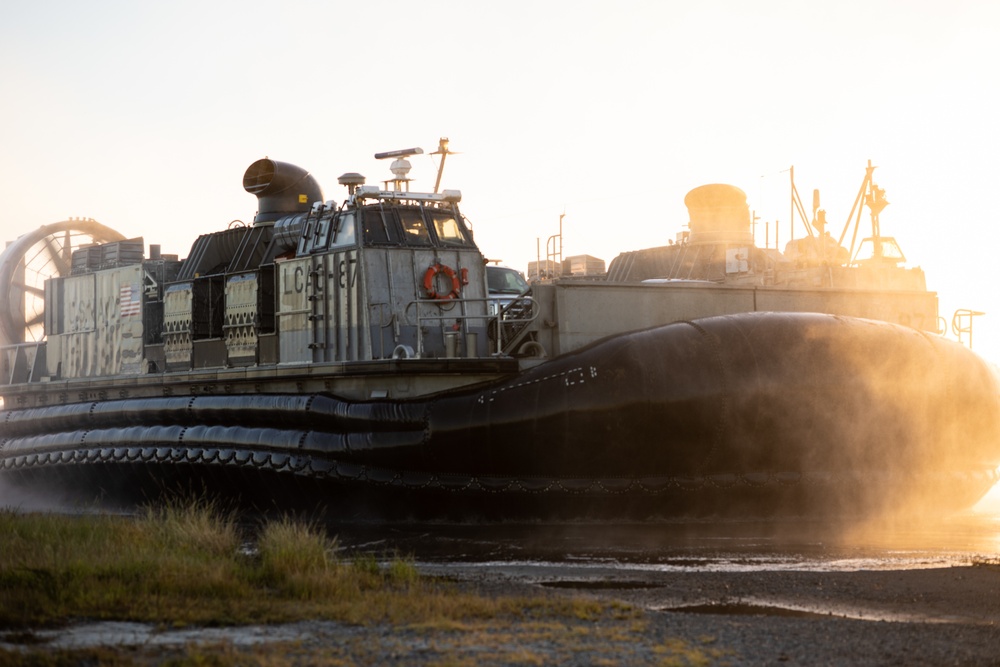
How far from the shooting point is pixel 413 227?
15.4m

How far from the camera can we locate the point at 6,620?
7176 millimetres

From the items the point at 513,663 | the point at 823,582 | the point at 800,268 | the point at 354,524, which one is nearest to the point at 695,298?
the point at 354,524

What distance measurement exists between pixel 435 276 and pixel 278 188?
12.0 ft

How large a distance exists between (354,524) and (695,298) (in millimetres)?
4672

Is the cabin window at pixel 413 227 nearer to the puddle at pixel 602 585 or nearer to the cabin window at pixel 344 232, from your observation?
the cabin window at pixel 344 232

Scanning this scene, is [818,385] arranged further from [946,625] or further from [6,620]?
[6,620]

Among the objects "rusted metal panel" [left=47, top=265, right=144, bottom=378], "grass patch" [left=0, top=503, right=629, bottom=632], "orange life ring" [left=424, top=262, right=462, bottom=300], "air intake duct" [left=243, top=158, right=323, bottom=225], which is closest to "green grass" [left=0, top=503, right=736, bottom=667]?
"grass patch" [left=0, top=503, right=629, bottom=632]

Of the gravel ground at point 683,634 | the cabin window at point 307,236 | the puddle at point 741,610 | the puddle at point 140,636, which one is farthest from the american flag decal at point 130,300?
the puddle at point 741,610

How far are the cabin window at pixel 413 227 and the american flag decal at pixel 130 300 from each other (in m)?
5.38

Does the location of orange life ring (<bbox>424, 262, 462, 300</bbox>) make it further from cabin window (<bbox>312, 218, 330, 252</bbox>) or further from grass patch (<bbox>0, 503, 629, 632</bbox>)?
grass patch (<bbox>0, 503, 629, 632</bbox>)

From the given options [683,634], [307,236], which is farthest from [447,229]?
[683,634]

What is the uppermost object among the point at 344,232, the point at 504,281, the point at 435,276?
the point at 344,232

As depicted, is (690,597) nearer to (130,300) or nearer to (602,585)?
(602,585)

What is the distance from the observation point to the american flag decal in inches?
736
